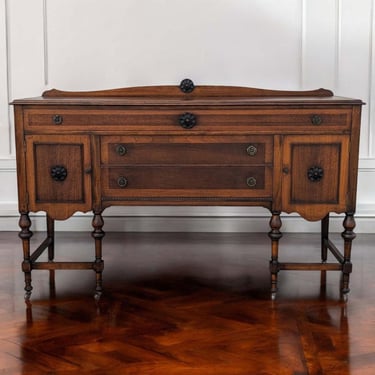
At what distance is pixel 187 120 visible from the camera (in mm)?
3229

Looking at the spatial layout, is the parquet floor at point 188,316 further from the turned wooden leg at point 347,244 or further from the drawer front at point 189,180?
the drawer front at point 189,180

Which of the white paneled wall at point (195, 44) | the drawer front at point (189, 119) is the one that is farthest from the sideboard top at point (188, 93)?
the drawer front at point (189, 119)

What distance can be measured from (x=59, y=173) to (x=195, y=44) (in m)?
1.55

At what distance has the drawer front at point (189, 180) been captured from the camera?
10.8ft

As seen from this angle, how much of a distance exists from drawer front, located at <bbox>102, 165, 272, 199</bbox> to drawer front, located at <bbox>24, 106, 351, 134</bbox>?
17 cm

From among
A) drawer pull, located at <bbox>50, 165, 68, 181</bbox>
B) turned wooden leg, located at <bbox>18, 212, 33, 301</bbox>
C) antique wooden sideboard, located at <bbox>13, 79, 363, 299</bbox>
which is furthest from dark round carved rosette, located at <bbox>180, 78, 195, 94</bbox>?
turned wooden leg, located at <bbox>18, 212, 33, 301</bbox>

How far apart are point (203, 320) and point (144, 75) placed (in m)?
1.92

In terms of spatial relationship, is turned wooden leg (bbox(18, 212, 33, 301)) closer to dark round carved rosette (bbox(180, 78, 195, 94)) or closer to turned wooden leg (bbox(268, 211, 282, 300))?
turned wooden leg (bbox(268, 211, 282, 300))

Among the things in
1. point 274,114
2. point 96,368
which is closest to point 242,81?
point 274,114

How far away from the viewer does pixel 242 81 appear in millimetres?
A: 4473

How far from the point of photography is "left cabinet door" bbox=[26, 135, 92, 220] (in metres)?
3.25

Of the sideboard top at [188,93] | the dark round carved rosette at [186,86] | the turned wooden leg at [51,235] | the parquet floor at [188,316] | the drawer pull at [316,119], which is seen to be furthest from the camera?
the dark round carved rosette at [186,86]

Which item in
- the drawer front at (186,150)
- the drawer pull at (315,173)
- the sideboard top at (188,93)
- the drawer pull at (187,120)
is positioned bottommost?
the drawer pull at (315,173)

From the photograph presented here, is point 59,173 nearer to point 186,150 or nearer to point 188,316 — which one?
point 186,150
